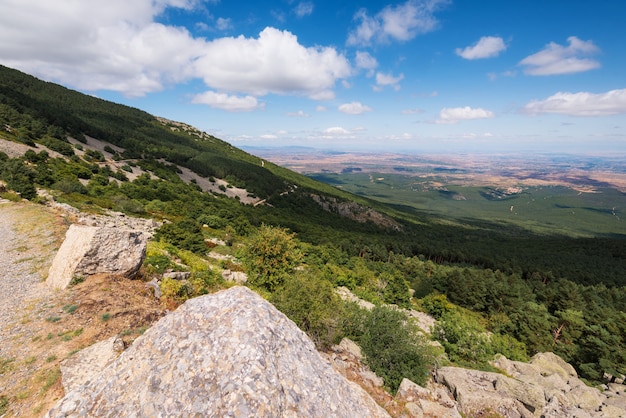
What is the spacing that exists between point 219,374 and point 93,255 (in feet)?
48.8

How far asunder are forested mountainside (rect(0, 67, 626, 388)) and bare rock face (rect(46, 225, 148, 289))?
341cm

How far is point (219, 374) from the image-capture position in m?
6.23

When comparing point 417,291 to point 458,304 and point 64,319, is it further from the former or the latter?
point 64,319

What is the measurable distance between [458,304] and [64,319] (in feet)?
222

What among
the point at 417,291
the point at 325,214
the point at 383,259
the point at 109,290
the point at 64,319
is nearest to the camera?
the point at 64,319

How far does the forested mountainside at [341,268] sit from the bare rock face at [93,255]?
3407 mm

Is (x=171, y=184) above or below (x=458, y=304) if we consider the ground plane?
above

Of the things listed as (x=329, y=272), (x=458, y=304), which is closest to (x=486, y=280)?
(x=458, y=304)

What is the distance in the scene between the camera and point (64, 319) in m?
12.9

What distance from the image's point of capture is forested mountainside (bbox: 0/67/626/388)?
22.7m

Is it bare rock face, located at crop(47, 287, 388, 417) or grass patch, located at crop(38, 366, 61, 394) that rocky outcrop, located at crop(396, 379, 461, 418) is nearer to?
bare rock face, located at crop(47, 287, 388, 417)

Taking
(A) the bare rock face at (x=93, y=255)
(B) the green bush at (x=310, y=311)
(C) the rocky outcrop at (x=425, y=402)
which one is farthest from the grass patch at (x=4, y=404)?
(C) the rocky outcrop at (x=425, y=402)

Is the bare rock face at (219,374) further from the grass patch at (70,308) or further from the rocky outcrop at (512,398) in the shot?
the rocky outcrop at (512,398)

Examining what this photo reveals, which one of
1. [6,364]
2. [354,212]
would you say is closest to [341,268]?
[6,364]
